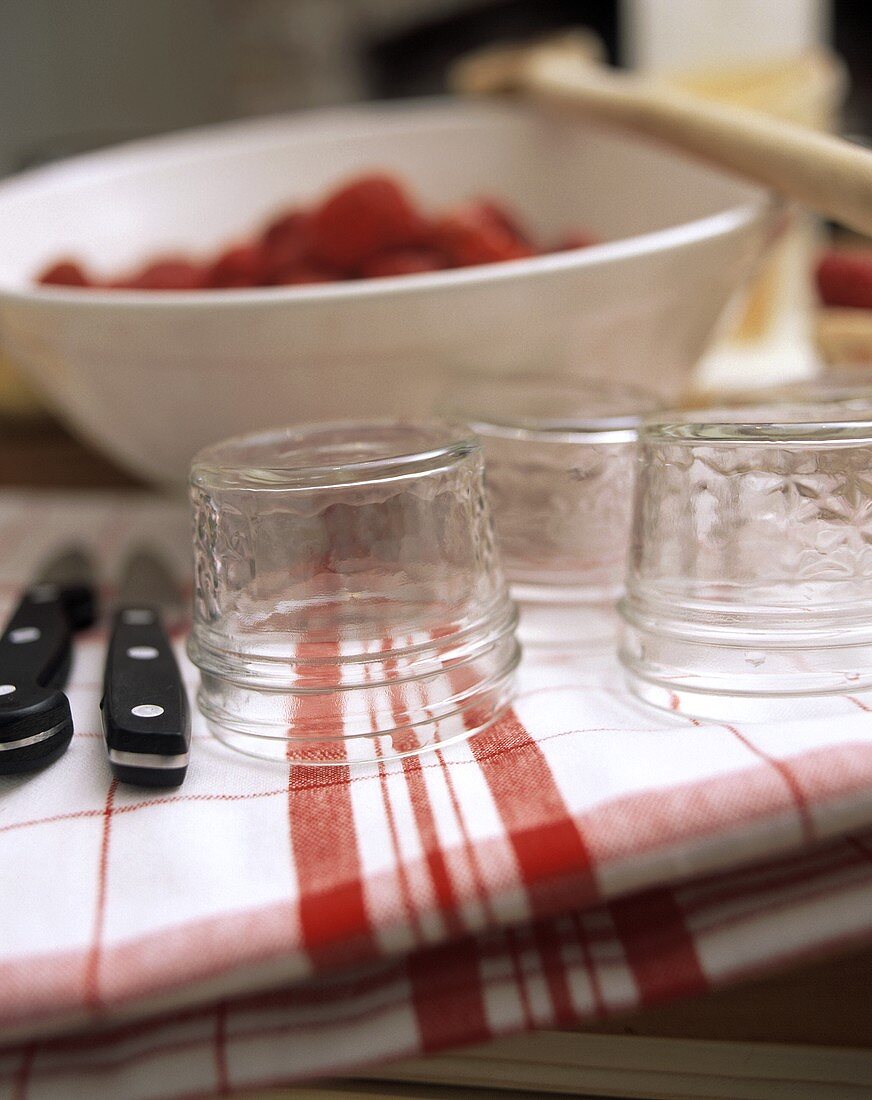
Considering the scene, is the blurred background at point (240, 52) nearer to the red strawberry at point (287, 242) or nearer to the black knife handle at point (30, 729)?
the red strawberry at point (287, 242)

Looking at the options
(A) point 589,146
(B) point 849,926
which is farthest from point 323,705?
(A) point 589,146

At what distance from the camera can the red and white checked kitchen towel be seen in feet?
0.95

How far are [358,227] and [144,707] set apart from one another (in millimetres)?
386

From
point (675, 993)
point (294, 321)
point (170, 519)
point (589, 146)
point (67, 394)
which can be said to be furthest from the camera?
point (589, 146)

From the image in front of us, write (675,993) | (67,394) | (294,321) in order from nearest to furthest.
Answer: (675,993) < (294,321) < (67,394)

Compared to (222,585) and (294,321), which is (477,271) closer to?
(294,321)

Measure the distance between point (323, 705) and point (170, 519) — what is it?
0.38 metres

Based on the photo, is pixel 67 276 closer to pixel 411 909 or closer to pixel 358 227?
pixel 358 227

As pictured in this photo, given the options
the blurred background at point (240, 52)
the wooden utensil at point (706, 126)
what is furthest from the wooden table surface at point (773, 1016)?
the blurred background at point (240, 52)

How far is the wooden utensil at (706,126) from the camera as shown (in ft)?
1.61

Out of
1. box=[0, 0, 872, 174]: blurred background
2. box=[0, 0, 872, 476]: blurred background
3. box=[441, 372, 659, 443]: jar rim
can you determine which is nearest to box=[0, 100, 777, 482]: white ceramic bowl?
box=[441, 372, 659, 443]: jar rim

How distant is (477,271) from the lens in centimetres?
51

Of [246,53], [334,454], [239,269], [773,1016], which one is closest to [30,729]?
[334,454]

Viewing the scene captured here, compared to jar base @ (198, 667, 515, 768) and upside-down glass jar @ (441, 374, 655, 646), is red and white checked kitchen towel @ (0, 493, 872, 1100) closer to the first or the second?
jar base @ (198, 667, 515, 768)
